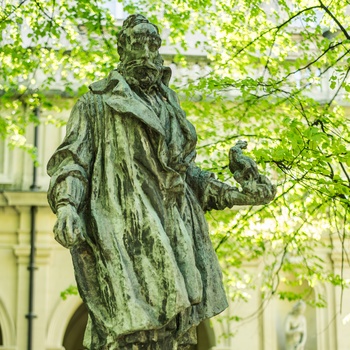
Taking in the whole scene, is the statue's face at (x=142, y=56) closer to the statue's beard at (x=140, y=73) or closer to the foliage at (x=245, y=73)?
the statue's beard at (x=140, y=73)

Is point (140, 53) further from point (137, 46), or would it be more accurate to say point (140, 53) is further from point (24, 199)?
point (24, 199)

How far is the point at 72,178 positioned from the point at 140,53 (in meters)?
0.81

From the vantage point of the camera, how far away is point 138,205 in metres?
5.36

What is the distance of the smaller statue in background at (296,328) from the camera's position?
20578 millimetres

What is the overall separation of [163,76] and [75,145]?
0.68m

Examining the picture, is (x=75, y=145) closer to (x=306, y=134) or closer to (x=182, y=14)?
(x=306, y=134)

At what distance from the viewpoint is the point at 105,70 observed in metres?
13.8

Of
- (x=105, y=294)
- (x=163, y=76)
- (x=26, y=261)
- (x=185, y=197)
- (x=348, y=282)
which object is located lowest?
(x=105, y=294)

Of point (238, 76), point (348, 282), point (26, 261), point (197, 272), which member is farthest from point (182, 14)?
point (197, 272)

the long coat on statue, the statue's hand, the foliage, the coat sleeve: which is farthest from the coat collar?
the foliage

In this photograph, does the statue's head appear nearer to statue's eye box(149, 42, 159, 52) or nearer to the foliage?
statue's eye box(149, 42, 159, 52)

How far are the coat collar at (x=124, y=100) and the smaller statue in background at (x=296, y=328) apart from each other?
50.9ft

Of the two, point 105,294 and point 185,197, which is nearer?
point 105,294

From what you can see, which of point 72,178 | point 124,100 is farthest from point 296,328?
point 72,178
